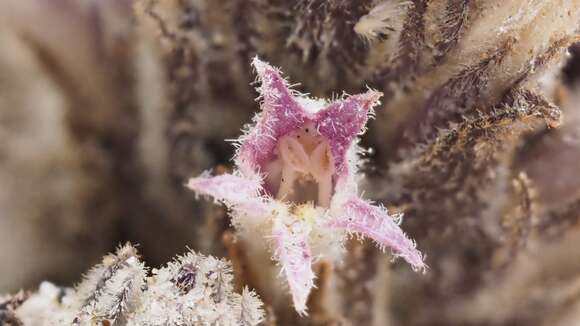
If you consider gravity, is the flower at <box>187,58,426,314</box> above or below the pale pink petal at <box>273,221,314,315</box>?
above

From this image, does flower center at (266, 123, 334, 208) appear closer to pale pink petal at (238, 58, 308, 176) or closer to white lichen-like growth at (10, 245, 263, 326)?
pale pink petal at (238, 58, 308, 176)

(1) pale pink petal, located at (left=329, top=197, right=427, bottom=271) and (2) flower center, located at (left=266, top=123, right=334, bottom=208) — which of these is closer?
(1) pale pink petal, located at (left=329, top=197, right=427, bottom=271)

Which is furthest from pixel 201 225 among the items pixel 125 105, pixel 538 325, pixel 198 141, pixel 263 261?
pixel 538 325

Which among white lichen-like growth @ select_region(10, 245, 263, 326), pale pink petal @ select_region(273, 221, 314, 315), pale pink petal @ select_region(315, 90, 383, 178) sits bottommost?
white lichen-like growth @ select_region(10, 245, 263, 326)

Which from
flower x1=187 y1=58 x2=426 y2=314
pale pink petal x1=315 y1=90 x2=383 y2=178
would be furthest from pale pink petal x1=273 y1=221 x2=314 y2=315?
pale pink petal x1=315 y1=90 x2=383 y2=178

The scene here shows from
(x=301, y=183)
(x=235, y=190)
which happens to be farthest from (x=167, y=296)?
(x=301, y=183)

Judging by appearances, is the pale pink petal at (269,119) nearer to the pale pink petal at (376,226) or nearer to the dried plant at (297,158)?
the dried plant at (297,158)

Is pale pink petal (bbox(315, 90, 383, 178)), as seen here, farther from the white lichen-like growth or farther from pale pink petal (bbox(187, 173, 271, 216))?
the white lichen-like growth

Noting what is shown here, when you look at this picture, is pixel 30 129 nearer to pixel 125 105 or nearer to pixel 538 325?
pixel 125 105
